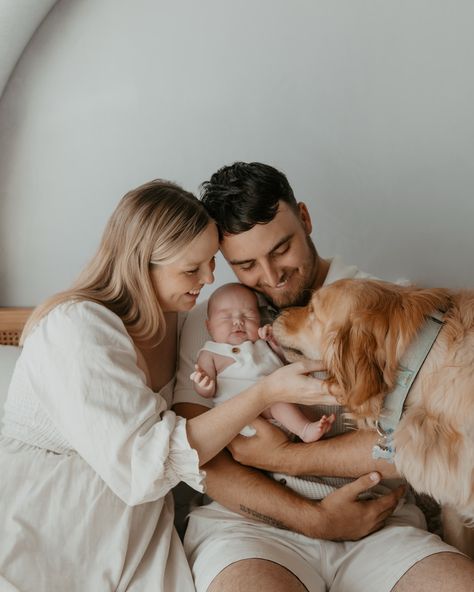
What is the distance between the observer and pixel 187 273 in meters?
1.85

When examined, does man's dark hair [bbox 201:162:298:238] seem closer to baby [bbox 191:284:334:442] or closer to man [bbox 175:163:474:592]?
man [bbox 175:163:474:592]

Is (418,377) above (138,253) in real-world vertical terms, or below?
below

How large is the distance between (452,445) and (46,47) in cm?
199

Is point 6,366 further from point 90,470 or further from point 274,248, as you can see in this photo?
point 274,248

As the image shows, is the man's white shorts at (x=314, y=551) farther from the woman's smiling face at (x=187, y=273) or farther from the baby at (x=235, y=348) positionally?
the woman's smiling face at (x=187, y=273)

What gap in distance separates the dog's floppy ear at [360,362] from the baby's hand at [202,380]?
16.6 inches

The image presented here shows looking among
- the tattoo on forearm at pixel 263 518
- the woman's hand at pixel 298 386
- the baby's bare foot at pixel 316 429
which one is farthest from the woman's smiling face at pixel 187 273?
the tattoo on forearm at pixel 263 518

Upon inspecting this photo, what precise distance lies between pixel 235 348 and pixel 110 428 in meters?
0.58

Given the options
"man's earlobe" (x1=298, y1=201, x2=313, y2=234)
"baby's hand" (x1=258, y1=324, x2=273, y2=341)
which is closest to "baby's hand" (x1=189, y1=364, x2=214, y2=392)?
"baby's hand" (x1=258, y1=324, x2=273, y2=341)

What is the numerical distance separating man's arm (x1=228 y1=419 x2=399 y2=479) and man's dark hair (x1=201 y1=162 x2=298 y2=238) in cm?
62

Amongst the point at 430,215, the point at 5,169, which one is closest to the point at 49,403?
the point at 5,169

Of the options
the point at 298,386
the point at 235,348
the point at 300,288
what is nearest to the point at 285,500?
the point at 298,386

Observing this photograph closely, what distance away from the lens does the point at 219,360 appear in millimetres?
1991

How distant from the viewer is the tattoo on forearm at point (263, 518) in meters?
1.77
